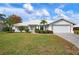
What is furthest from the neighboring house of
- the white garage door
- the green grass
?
the green grass

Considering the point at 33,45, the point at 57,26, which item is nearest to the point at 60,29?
the point at 57,26

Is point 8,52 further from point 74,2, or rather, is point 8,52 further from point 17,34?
point 74,2

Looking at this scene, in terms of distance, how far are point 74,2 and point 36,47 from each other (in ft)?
4.25

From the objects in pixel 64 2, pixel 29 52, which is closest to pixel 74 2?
pixel 64 2

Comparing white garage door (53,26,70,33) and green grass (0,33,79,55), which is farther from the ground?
white garage door (53,26,70,33)

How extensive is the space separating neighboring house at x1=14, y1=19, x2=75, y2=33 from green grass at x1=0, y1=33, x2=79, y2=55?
7.0 inches

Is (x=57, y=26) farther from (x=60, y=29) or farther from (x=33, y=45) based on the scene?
(x=33, y=45)

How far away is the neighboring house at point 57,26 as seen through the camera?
2083 cm

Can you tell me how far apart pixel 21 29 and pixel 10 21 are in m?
0.30

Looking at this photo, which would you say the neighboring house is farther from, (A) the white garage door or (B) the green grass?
(B) the green grass

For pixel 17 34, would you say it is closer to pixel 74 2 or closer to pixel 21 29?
pixel 21 29

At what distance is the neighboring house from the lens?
20828mm

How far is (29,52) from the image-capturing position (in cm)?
2072

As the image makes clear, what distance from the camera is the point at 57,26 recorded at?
2092cm
